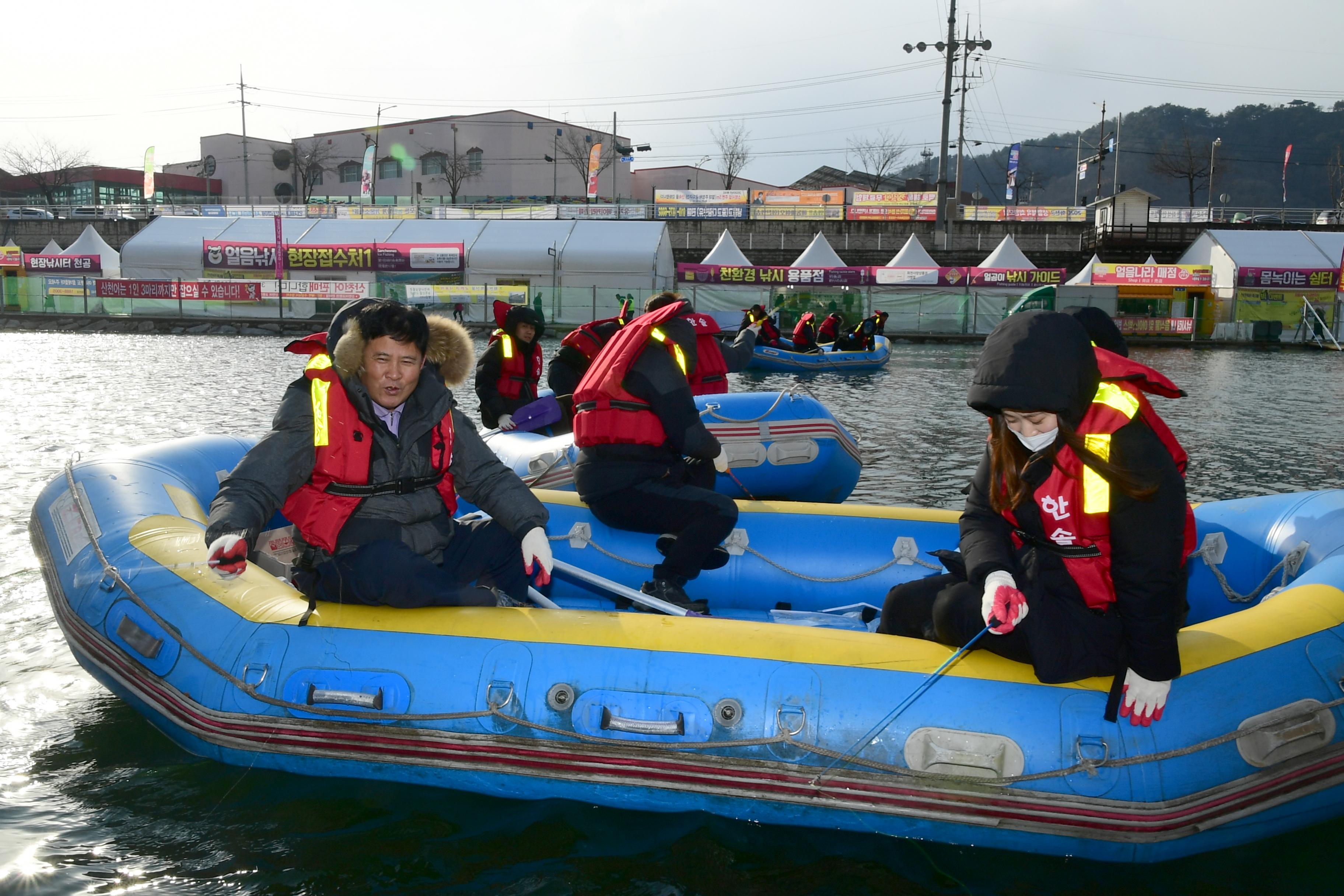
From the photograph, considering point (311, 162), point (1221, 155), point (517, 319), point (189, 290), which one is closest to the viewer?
point (517, 319)

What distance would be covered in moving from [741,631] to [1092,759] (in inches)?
42.2

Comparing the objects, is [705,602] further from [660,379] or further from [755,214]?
[755,214]

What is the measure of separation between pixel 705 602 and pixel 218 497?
2.13 metres

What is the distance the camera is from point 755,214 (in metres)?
37.6

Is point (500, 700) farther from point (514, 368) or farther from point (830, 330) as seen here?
point (830, 330)

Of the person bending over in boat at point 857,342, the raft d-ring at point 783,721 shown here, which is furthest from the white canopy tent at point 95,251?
the raft d-ring at point 783,721

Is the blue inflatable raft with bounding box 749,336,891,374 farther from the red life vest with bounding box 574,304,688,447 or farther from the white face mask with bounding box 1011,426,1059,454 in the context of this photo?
the white face mask with bounding box 1011,426,1059,454

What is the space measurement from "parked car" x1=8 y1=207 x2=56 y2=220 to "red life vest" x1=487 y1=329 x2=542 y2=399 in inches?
1738

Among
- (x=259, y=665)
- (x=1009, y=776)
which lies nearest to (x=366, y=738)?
(x=259, y=665)

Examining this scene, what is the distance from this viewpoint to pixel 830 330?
19.3 m

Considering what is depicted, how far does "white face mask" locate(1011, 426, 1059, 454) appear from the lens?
2457 mm

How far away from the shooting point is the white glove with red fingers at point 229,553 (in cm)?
285

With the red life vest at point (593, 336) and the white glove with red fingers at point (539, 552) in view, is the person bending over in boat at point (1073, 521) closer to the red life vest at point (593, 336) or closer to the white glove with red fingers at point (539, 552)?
the white glove with red fingers at point (539, 552)

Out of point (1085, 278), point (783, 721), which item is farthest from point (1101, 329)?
point (1085, 278)
